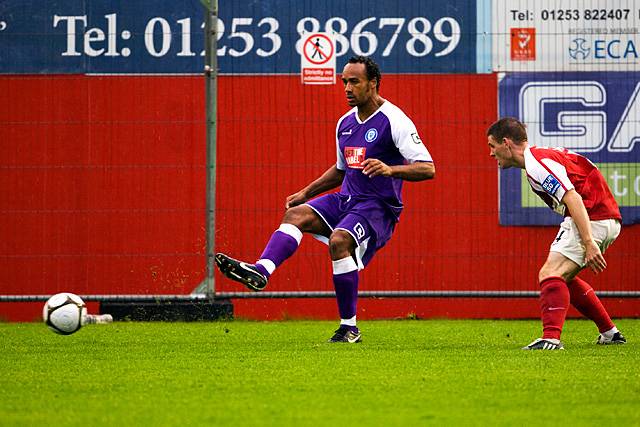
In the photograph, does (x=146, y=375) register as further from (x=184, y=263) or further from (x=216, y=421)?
(x=184, y=263)

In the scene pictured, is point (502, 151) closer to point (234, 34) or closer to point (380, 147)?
point (380, 147)

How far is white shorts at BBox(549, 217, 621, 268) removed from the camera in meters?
7.28

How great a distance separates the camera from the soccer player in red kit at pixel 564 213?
698 centimetres

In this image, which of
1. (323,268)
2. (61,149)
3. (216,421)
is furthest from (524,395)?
(61,149)

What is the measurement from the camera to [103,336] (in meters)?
8.66

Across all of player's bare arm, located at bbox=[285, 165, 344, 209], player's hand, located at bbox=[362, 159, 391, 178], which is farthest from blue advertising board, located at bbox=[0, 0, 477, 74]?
player's hand, located at bbox=[362, 159, 391, 178]

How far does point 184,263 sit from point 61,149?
1654 mm

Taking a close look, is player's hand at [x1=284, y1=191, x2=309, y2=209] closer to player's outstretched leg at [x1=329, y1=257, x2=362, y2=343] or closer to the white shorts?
player's outstretched leg at [x1=329, y1=257, x2=362, y2=343]

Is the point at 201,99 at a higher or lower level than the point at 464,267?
higher

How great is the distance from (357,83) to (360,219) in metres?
0.90

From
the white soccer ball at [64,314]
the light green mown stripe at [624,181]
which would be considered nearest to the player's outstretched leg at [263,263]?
the white soccer ball at [64,314]

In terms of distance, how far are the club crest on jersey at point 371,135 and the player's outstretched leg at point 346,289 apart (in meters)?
A: 0.80

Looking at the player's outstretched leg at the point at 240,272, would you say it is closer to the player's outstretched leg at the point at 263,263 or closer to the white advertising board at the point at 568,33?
the player's outstretched leg at the point at 263,263

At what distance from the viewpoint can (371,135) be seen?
7.82 metres
